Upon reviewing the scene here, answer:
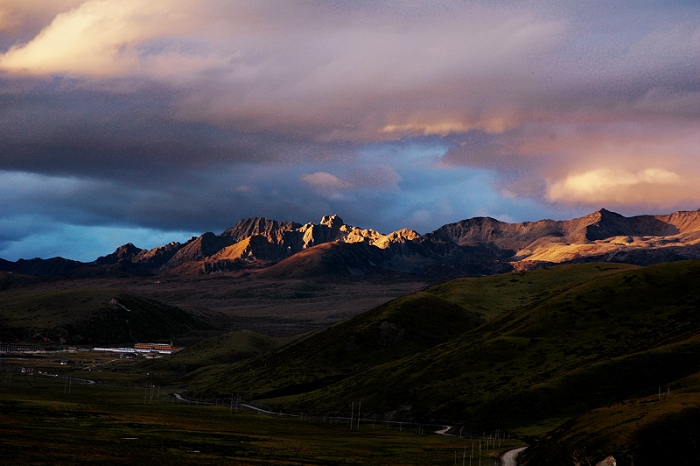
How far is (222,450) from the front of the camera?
125m

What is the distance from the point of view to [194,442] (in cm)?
13538

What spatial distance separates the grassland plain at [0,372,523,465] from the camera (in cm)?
10906

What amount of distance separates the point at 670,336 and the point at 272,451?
11706cm

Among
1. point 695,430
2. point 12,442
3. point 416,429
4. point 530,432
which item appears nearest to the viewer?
point 695,430

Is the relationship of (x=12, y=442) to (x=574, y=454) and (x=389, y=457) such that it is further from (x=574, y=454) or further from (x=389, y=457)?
(x=574, y=454)

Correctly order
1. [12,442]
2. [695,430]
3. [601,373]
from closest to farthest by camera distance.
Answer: [695,430] < [12,442] < [601,373]

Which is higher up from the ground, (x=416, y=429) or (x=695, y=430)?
(x=695, y=430)

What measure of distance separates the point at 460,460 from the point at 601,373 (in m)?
62.3

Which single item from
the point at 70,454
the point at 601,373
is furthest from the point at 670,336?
the point at 70,454

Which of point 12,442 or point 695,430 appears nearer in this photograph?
point 695,430

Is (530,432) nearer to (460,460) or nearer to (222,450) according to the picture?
(460,460)

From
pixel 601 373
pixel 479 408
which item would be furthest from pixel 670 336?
pixel 479 408

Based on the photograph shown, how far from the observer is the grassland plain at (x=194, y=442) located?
109m

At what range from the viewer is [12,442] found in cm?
11050
